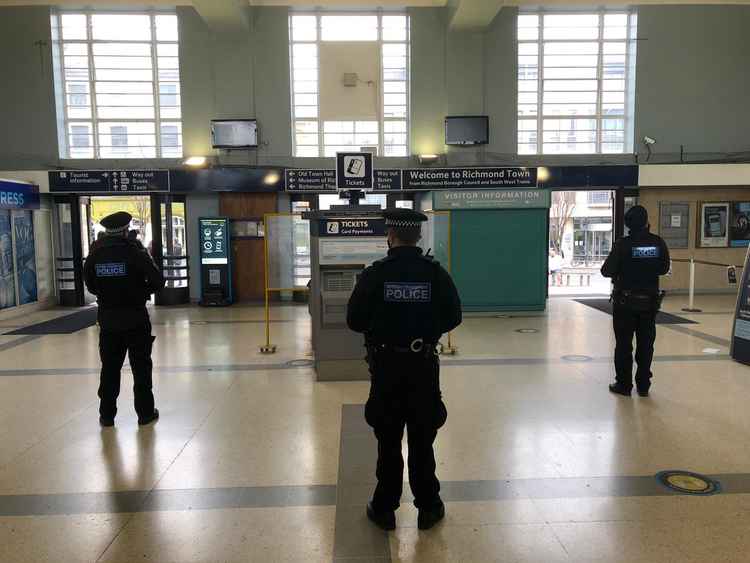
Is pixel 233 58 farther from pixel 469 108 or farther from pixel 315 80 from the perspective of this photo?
pixel 469 108

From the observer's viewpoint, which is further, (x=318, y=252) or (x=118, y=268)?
(x=318, y=252)

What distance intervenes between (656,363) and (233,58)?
37.3 ft

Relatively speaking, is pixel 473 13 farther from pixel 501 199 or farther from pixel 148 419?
pixel 148 419

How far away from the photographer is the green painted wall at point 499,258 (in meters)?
10.8

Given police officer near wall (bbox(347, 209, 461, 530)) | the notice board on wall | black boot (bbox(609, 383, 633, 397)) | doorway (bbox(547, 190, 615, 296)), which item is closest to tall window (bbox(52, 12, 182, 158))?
Answer: doorway (bbox(547, 190, 615, 296))

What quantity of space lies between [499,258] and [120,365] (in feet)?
25.0

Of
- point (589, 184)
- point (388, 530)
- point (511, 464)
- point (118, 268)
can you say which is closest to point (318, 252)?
point (118, 268)

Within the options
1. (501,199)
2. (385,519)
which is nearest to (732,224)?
(501,199)

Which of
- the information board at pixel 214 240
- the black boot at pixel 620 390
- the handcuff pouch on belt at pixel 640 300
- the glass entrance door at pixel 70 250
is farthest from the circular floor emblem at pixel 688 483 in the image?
the glass entrance door at pixel 70 250

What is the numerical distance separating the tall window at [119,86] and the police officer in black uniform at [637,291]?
11.4 meters

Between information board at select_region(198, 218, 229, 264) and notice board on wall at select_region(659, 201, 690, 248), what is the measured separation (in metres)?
10.3

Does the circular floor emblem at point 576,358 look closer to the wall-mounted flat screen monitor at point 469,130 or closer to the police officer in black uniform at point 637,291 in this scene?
the police officer in black uniform at point 637,291

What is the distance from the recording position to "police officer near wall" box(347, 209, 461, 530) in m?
2.95

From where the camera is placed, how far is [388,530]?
10.1 ft
